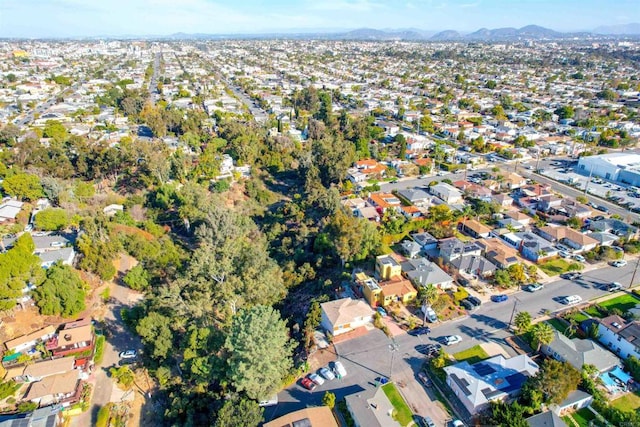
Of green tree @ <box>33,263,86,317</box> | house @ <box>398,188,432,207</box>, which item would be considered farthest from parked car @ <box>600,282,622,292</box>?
green tree @ <box>33,263,86,317</box>

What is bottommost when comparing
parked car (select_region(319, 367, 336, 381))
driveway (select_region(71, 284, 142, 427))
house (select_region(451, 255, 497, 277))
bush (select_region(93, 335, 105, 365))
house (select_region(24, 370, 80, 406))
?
driveway (select_region(71, 284, 142, 427))

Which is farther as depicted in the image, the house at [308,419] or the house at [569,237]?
the house at [569,237]

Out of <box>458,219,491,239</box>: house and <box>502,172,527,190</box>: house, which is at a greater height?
<box>502,172,527,190</box>: house

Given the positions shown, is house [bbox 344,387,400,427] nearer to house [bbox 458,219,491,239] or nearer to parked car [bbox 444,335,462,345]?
parked car [bbox 444,335,462,345]

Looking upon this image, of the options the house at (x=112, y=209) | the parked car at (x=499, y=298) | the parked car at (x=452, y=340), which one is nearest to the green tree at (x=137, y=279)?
the house at (x=112, y=209)

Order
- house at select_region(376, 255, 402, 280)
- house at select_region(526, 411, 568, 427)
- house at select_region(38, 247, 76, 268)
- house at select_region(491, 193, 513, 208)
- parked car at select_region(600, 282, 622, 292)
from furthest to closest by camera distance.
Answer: house at select_region(491, 193, 513, 208) < house at select_region(38, 247, 76, 268) < house at select_region(376, 255, 402, 280) < parked car at select_region(600, 282, 622, 292) < house at select_region(526, 411, 568, 427)

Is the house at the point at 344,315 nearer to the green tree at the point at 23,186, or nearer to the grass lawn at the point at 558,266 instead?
the grass lawn at the point at 558,266
